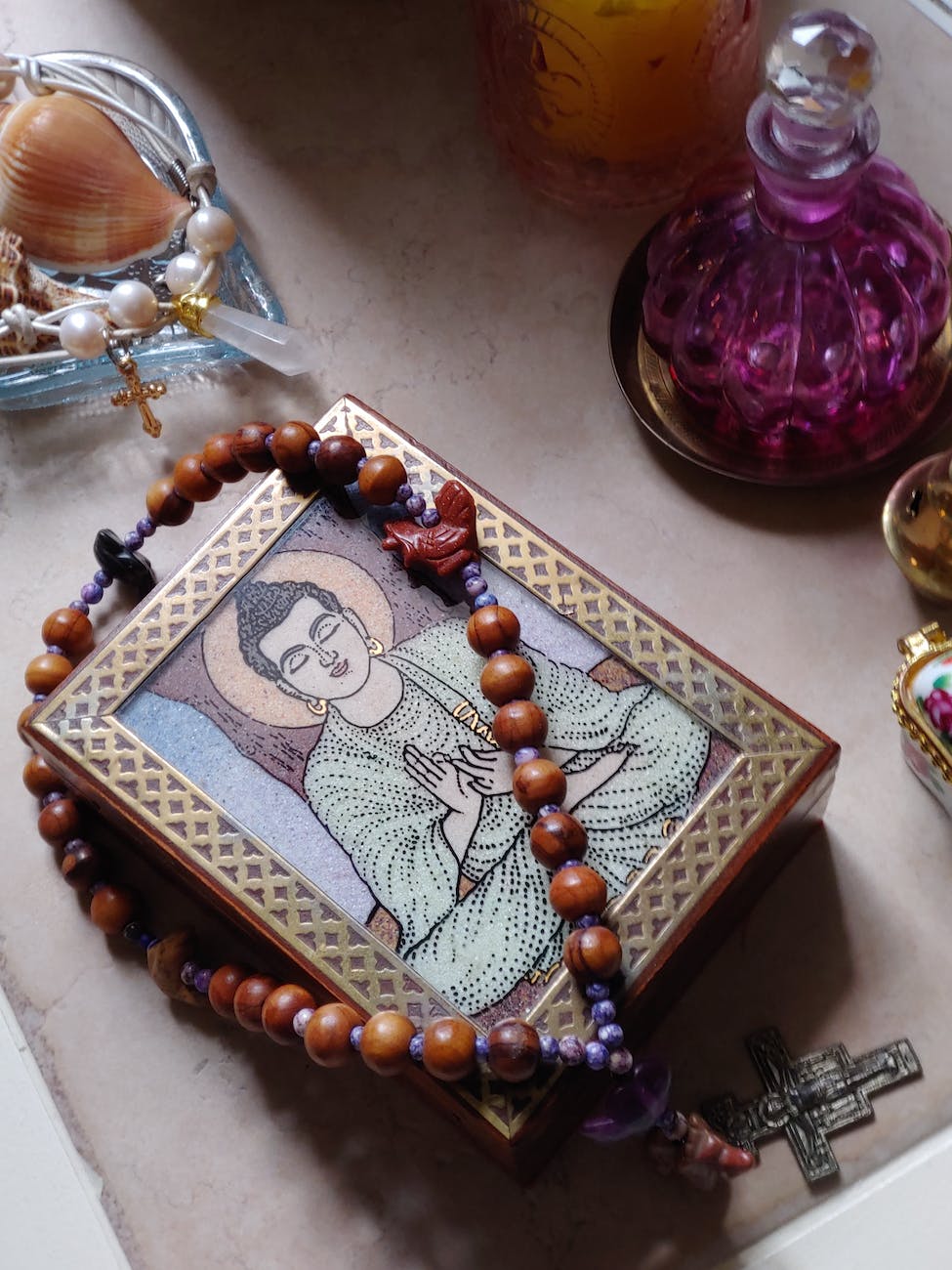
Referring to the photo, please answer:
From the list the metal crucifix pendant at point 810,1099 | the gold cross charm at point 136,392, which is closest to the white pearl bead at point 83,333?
the gold cross charm at point 136,392

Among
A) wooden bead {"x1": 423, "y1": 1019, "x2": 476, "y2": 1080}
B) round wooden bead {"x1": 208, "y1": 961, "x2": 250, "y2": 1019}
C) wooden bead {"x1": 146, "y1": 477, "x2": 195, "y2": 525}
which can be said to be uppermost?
wooden bead {"x1": 146, "y1": 477, "x2": 195, "y2": 525}

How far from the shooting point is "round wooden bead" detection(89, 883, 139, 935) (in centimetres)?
77

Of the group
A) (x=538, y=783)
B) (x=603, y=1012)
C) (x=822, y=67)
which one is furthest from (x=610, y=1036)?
(x=822, y=67)

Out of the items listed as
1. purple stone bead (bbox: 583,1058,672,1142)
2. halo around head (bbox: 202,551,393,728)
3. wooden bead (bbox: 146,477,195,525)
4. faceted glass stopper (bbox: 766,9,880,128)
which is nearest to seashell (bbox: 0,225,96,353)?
wooden bead (bbox: 146,477,195,525)

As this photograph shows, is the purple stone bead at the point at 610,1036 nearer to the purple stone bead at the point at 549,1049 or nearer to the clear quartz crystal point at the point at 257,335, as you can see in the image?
the purple stone bead at the point at 549,1049

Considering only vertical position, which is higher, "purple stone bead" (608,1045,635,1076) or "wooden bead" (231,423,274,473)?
"wooden bead" (231,423,274,473)

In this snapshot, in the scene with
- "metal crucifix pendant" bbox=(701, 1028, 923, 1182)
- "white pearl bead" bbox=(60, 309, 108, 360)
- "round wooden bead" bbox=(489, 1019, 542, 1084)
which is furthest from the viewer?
"white pearl bead" bbox=(60, 309, 108, 360)

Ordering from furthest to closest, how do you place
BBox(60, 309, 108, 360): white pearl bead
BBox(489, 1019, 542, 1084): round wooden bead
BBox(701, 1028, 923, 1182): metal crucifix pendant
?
BBox(60, 309, 108, 360): white pearl bead < BBox(701, 1028, 923, 1182): metal crucifix pendant < BBox(489, 1019, 542, 1084): round wooden bead

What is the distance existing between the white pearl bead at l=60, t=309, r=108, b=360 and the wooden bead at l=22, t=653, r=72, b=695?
19 centimetres

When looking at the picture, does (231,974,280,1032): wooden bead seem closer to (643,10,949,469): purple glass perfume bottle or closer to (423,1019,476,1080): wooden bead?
(423,1019,476,1080): wooden bead

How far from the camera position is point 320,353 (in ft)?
2.94

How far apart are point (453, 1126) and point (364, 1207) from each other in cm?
7

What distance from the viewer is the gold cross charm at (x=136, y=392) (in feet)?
2.75

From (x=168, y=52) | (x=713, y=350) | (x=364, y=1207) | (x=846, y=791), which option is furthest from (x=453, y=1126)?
(x=168, y=52)
